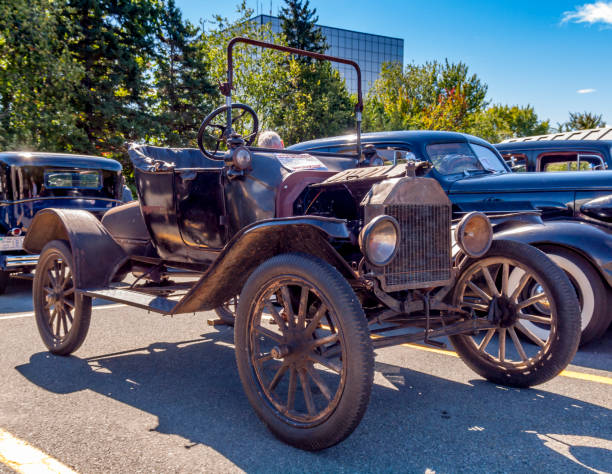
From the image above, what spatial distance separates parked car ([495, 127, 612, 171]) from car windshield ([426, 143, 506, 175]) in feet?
4.13

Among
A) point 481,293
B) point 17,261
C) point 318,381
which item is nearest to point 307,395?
point 318,381

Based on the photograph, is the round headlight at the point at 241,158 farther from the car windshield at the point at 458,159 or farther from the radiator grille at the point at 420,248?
the car windshield at the point at 458,159

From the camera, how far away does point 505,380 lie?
131 inches

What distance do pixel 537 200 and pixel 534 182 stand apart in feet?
0.63

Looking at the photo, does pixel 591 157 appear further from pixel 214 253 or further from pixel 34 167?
pixel 34 167

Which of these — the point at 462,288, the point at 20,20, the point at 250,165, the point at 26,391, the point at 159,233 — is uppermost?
the point at 20,20

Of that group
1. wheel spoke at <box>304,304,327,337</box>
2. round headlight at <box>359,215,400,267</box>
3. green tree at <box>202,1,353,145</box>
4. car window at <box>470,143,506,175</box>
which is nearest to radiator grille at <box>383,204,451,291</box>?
round headlight at <box>359,215,400,267</box>

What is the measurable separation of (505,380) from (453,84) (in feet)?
112

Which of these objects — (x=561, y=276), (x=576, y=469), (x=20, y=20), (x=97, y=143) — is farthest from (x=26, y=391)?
(x=97, y=143)

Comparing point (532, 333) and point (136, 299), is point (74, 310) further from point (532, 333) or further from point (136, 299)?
point (532, 333)

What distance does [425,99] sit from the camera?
35812 mm

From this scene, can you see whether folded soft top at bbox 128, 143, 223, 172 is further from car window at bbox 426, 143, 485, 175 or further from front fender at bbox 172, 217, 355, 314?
car window at bbox 426, 143, 485, 175

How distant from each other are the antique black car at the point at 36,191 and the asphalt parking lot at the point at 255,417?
11.9ft

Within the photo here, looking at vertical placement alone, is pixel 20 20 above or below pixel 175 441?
above
